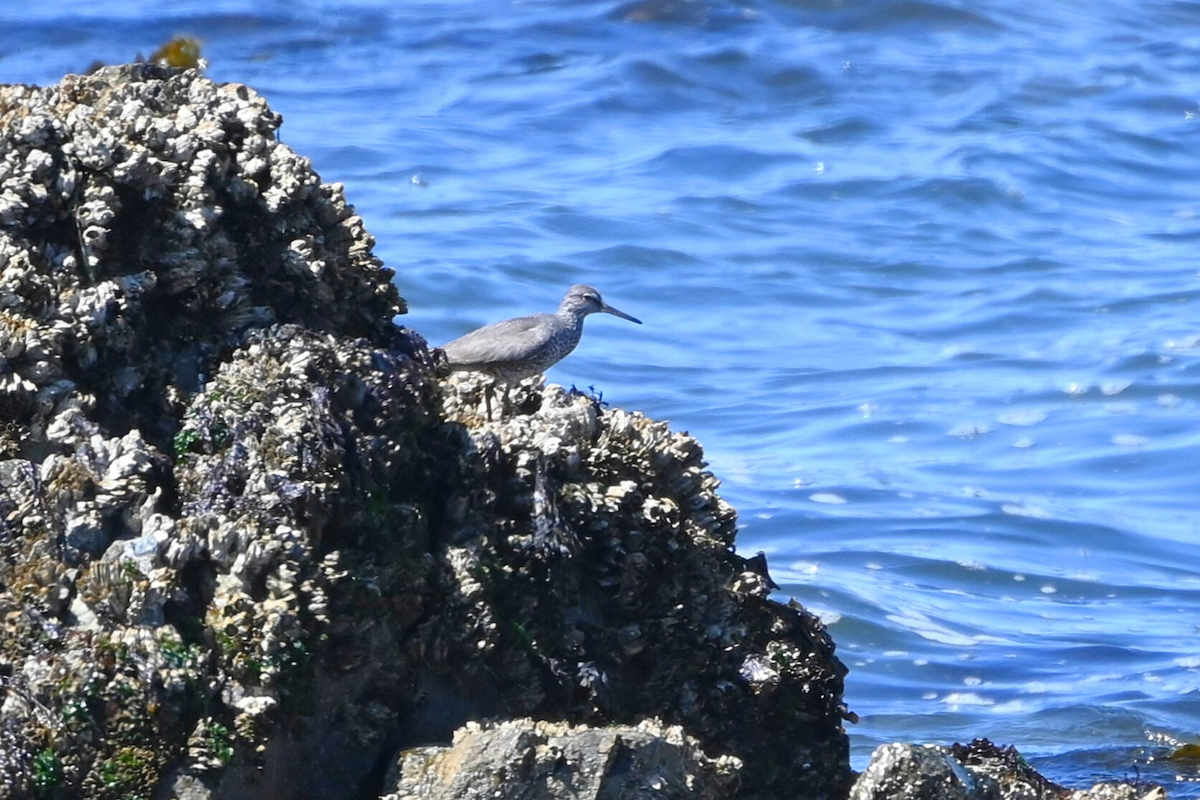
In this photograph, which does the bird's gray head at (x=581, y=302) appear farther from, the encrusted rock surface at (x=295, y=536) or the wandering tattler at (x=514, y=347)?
the encrusted rock surface at (x=295, y=536)

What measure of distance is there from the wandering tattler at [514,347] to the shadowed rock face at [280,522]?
2.41 m

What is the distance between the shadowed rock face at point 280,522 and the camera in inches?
126

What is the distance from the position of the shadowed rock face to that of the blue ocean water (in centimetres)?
282

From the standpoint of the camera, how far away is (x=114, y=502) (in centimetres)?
338

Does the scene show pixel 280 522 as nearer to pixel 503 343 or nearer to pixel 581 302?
pixel 503 343

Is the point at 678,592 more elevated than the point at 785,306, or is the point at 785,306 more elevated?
the point at 785,306

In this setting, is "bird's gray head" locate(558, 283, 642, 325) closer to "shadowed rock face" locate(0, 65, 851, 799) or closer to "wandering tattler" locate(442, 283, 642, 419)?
"wandering tattler" locate(442, 283, 642, 419)

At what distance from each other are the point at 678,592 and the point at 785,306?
409 inches

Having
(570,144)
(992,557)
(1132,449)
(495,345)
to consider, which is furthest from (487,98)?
(495,345)

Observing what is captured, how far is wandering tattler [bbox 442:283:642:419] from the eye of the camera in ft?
22.0

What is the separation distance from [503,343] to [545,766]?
3.80 metres

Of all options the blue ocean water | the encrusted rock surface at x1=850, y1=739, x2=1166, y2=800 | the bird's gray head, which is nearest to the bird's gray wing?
the bird's gray head

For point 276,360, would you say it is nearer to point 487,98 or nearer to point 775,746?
point 775,746

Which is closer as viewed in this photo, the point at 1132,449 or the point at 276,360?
the point at 276,360
